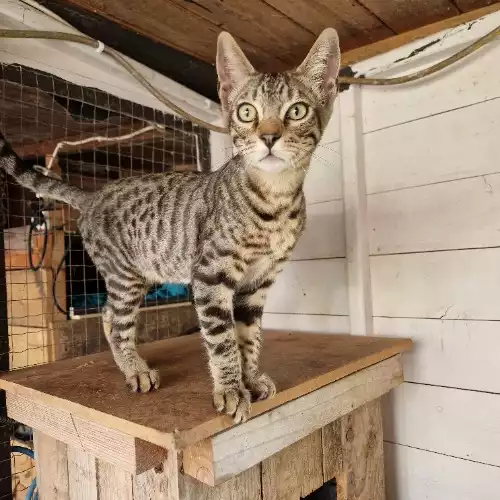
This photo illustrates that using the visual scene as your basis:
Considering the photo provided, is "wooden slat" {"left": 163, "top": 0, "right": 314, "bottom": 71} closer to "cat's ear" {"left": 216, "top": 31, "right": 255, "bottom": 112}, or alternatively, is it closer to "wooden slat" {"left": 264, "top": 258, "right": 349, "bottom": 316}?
"cat's ear" {"left": 216, "top": 31, "right": 255, "bottom": 112}

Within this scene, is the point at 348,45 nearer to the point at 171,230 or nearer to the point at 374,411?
the point at 171,230

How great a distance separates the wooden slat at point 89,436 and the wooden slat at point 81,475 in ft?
0.32

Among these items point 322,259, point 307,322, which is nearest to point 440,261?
point 322,259

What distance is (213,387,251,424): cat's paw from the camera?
0.79 metres

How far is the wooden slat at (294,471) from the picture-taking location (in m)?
0.97

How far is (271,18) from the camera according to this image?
125 centimetres

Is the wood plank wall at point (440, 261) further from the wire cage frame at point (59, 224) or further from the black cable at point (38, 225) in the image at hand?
the black cable at point (38, 225)

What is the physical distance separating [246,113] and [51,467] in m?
0.99

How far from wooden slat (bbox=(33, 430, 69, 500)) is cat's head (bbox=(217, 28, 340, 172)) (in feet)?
2.78

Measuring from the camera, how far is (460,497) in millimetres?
1319

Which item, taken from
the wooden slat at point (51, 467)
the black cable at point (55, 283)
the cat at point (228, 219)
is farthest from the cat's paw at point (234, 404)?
the black cable at point (55, 283)

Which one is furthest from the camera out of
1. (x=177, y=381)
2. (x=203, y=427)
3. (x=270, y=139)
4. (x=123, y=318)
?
(x=123, y=318)

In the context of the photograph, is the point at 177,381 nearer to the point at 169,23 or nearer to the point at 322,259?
the point at 322,259

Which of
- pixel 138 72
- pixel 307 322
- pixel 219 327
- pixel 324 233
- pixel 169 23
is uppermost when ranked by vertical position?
pixel 169 23
